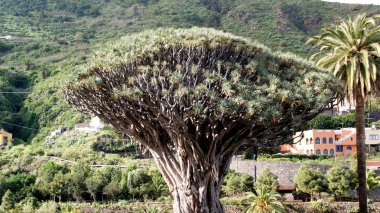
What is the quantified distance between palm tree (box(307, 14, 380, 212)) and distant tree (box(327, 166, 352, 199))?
1665 centimetres

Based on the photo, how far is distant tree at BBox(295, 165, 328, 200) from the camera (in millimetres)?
37812

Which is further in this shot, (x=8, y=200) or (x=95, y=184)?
(x=95, y=184)

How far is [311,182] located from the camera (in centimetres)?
3784

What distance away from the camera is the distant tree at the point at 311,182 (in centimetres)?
3781

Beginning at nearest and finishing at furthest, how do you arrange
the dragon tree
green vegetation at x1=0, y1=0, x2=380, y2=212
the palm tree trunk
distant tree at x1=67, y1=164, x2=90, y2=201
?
the dragon tree
the palm tree trunk
distant tree at x1=67, y1=164, x2=90, y2=201
green vegetation at x1=0, y1=0, x2=380, y2=212

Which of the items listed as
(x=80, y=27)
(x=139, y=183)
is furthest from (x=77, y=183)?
(x=80, y=27)

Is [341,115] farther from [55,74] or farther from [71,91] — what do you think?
[71,91]

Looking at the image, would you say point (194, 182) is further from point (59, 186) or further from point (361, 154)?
point (59, 186)

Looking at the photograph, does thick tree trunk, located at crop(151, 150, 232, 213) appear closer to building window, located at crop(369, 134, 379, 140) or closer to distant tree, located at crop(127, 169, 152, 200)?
distant tree, located at crop(127, 169, 152, 200)

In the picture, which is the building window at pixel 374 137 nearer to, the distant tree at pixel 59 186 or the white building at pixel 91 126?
the white building at pixel 91 126

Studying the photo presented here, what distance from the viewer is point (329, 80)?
60.3 ft

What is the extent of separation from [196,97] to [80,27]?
119180 millimetres

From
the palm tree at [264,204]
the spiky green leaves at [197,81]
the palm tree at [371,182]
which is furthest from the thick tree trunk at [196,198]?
the palm tree at [371,182]

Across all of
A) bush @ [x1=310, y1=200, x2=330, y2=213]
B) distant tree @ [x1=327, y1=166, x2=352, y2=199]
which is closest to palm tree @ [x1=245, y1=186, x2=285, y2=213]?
bush @ [x1=310, y1=200, x2=330, y2=213]
